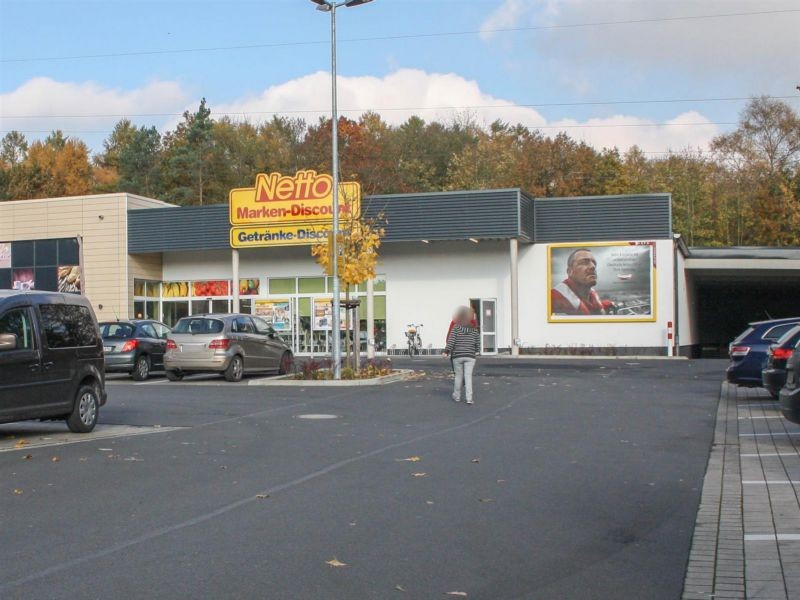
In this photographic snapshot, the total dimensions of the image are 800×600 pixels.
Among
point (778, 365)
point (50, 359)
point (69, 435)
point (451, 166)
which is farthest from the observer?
point (451, 166)

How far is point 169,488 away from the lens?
30.6 feet

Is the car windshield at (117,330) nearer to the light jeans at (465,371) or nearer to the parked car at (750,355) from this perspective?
the light jeans at (465,371)

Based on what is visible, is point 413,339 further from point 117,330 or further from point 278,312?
point 117,330

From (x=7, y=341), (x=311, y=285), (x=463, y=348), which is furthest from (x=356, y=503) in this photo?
(x=311, y=285)

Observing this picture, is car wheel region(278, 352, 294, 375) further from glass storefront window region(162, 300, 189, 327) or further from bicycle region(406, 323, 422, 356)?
glass storefront window region(162, 300, 189, 327)

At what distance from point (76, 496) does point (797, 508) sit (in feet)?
20.8

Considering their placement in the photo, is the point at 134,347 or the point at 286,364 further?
the point at 286,364

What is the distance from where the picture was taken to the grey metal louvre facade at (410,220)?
3688 cm

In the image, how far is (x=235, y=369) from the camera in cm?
2367

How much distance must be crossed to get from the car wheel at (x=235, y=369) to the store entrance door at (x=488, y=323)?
16.8 meters

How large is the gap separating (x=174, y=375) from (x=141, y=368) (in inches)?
44.1

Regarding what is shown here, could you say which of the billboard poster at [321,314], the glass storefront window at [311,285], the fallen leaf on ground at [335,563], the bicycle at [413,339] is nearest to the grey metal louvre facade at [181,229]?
the glass storefront window at [311,285]

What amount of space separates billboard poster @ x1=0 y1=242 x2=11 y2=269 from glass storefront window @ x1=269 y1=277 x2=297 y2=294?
1215 centimetres

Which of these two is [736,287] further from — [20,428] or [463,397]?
[20,428]
